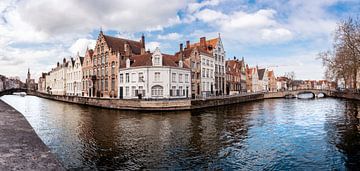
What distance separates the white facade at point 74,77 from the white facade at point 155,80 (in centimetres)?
2216

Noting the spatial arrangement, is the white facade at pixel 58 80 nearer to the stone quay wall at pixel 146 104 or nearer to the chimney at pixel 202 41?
the stone quay wall at pixel 146 104

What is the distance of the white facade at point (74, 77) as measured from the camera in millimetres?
58812

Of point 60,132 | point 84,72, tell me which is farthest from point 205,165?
point 84,72

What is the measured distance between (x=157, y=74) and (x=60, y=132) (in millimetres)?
21862

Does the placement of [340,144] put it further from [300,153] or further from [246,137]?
[246,137]

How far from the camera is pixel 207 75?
4981 cm

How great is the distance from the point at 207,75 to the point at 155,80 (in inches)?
590

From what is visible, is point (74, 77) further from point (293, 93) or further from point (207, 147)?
point (293, 93)

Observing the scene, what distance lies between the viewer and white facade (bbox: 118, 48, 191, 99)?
37.9 metres

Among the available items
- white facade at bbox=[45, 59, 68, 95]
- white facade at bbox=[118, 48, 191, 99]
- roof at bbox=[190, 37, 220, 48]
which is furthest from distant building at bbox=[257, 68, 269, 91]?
white facade at bbox=[45, 59, 68, 95]

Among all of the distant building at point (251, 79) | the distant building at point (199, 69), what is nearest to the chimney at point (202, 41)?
the distant building at point (199, 69)

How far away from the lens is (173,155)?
11672 millimetres

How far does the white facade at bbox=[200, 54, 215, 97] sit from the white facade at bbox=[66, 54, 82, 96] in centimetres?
2891

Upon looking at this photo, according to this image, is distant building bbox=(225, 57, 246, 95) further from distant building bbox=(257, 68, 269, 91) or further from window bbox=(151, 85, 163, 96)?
window bbox=(151, 85, 163, 96)
